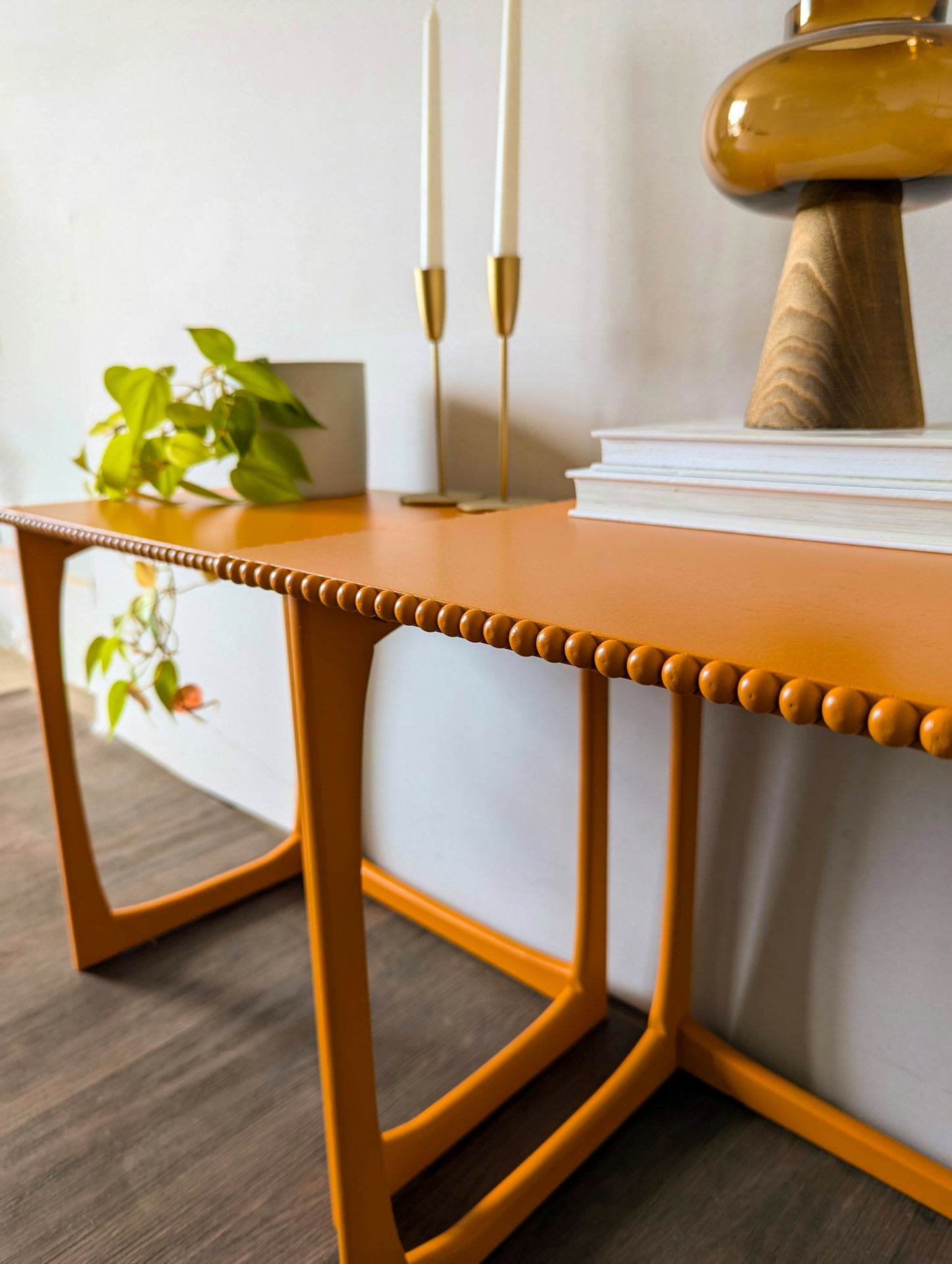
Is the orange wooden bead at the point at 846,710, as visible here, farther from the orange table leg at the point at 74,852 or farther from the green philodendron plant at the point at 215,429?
the orange table leg at the point at 74,852

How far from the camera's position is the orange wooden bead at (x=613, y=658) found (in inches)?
13.7

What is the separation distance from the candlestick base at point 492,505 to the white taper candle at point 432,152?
23 centimetres

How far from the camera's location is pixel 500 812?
3.75ft

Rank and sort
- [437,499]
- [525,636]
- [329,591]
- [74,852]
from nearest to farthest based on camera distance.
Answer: [525,636]
[329,591]
[437,499]
[74,852]

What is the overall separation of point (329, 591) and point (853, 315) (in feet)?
1.22

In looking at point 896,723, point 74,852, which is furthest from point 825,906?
point 74,852

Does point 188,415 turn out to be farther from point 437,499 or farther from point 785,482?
point 785,482

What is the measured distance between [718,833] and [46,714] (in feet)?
2.63

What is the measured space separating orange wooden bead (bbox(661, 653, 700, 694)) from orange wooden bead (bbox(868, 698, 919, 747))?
0.06 meters

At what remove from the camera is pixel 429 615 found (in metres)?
0.42

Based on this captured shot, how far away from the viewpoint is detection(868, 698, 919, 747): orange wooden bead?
28 cm

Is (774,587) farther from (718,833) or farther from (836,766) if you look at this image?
(718,833)

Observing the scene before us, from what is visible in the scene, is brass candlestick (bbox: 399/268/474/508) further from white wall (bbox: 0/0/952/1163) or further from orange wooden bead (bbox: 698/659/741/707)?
orange wooden bead (bbox: 698/659/741/707)

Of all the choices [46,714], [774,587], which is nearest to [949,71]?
[774,587]
